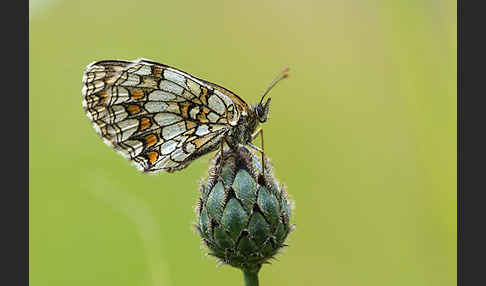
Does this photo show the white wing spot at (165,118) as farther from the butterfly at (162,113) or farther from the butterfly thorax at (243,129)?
the butterfly thorax at (243,129)

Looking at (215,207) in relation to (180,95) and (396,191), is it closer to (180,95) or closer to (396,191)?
(180,95)

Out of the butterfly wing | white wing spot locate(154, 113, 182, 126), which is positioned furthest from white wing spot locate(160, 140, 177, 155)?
white wing spot locate(154, 113, 182, 126)

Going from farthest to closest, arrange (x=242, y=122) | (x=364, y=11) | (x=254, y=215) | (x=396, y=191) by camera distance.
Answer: (x=364, y=11), (x=396, y=191), (x=242, y=122), (x=254, y=215)

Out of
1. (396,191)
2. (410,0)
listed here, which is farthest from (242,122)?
(410,0)

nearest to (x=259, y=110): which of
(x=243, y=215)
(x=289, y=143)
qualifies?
(x=243, y=215)

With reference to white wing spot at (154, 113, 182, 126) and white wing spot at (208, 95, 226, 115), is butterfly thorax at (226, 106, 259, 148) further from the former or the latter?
white wing spot at (154, 113, 182, 126)

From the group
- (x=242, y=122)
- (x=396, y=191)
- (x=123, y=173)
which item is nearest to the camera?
(x=242, y=122)
